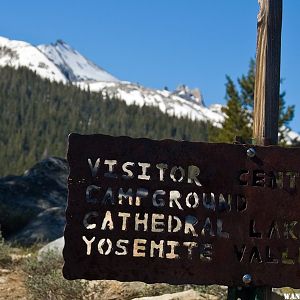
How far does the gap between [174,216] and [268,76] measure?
3.69ft

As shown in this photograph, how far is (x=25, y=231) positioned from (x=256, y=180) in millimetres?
10117

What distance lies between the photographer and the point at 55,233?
500 inches

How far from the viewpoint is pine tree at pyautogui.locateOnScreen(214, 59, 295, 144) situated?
29078mm

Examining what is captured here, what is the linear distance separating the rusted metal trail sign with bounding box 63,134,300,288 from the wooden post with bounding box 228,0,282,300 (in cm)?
39

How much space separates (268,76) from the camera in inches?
151

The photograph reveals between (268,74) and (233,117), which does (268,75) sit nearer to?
(268,74)

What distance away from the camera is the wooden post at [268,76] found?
3.85 m

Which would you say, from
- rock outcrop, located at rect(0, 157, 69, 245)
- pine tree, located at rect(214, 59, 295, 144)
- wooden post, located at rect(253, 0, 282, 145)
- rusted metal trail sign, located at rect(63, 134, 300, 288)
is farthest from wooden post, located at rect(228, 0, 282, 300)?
pine tree, located at rect(214, 59, 295, 144)

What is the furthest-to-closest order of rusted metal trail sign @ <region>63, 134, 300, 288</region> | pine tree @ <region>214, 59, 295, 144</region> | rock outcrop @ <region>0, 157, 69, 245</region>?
pine tree @ <region>214, 59, 295, 144</region> < rock outcrop @ <region>0, 157, 69, 245</region> < rusted metal trail sign @ <region>63, 134, 300, 288</region>

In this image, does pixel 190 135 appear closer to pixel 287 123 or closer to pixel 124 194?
pixel 287 123

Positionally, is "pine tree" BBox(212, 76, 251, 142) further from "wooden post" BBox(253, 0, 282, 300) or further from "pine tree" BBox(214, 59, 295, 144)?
"wooden post" BBox(253, 0, 282, 300)

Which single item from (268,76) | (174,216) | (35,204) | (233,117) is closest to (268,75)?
(268,76)

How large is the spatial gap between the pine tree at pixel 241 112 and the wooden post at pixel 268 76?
24.7 metres

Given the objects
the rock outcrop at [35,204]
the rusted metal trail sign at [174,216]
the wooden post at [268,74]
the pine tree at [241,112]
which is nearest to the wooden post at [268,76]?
the wooden post at [268,74]
